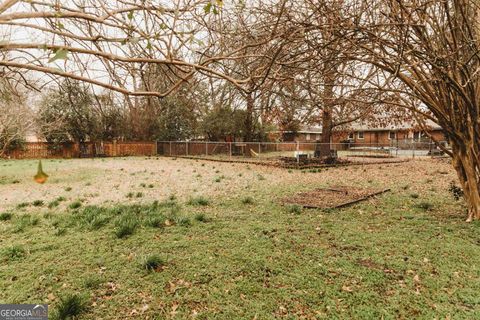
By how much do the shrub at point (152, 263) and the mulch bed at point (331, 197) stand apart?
3949 mm

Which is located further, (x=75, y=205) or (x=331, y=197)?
(x=331, y=197)

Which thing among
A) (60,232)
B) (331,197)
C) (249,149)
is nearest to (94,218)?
(60,232)

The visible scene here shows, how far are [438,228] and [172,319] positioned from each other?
4.70 m

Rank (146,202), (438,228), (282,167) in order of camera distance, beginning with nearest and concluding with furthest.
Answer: (438,228) < (146,202) < (282,167)

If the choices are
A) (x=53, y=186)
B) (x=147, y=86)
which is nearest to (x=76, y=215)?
(x=147, y=86)

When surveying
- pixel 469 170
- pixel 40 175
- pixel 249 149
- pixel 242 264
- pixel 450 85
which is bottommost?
pixel 242 264

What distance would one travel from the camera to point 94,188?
31.1ft

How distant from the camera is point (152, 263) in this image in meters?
3.76

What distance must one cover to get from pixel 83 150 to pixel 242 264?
84.6 feet

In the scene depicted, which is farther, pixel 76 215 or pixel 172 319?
pixel 76 215

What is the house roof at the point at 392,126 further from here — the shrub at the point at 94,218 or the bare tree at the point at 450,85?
the shrub at the point at 94,218

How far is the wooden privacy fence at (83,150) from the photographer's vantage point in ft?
82.3

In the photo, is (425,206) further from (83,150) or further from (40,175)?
(83,150)

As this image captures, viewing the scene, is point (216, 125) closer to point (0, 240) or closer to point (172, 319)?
point (0, 240)
